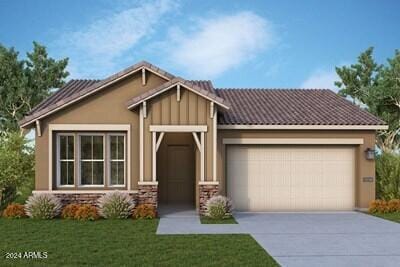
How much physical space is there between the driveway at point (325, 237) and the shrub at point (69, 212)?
16.8 feet

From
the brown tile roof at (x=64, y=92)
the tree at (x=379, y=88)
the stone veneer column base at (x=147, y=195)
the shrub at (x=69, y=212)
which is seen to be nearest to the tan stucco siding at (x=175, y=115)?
the stone veneer column base at (x=147, y=195)

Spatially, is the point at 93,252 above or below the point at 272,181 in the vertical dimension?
below

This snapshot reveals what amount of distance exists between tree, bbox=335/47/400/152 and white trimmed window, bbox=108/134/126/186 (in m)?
18.6

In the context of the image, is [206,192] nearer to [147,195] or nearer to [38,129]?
[147,195]

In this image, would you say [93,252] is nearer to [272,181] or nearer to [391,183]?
[272,181]

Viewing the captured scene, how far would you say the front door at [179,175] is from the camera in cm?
1792

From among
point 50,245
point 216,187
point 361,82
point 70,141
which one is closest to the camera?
point 50,245

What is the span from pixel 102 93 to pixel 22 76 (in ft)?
65.5

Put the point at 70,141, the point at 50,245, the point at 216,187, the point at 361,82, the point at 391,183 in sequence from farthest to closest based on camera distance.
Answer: the point at 361,82
the point at 391,183
the point at 70,141
the point at 216,187
the point at 50,245

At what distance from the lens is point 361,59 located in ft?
102

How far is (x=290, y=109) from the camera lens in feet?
56.3

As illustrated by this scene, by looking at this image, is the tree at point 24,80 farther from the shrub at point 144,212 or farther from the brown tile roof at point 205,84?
the shrub at point 144,212

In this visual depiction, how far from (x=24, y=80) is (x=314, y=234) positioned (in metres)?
26.5

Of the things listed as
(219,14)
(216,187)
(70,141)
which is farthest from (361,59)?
(70,141)
